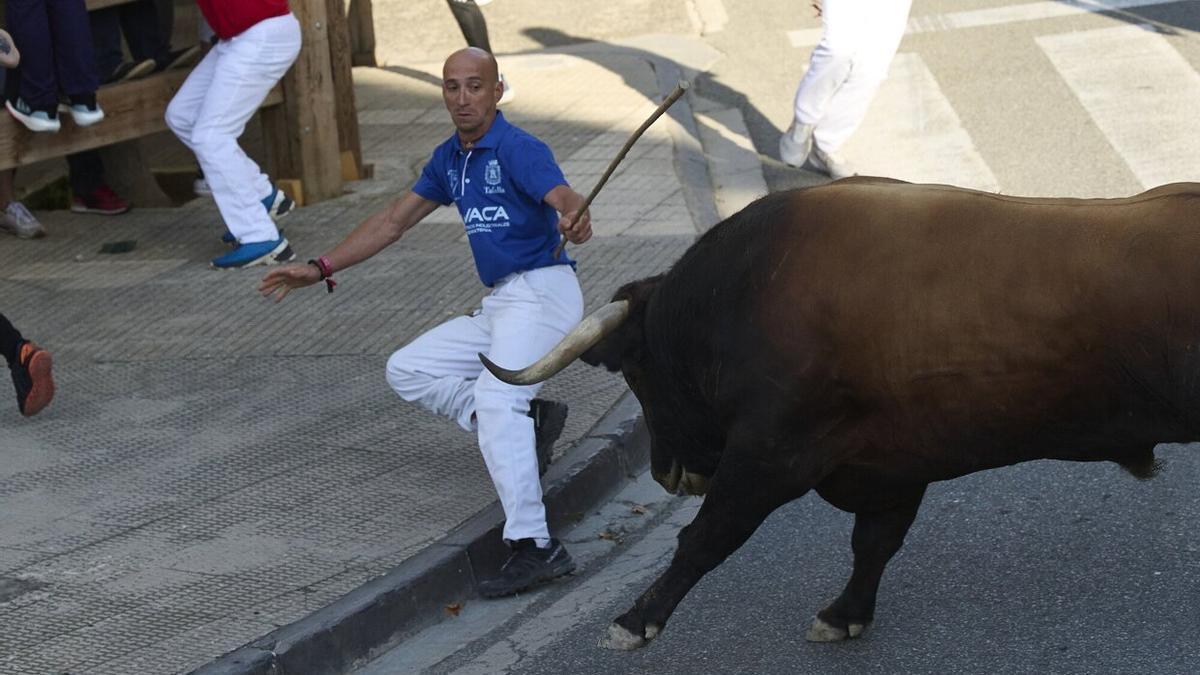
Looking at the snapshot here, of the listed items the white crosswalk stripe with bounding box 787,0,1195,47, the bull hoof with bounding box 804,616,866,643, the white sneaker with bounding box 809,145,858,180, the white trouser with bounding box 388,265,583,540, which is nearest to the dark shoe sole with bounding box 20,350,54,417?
the white trouser with bounding box 388,265,583,540

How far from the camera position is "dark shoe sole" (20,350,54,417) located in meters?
6.75

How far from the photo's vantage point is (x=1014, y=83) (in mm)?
11094

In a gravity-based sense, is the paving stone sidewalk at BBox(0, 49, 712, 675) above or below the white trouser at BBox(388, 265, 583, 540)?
below

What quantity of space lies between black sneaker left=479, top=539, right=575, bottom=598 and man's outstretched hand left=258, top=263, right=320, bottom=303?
1.10 meters

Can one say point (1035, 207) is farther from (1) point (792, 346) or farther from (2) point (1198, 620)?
(2) point (1198, 620)

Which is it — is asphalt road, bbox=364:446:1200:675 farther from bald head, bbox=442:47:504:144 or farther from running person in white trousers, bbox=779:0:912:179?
running person in white trousers, bbox=779:0:912:179

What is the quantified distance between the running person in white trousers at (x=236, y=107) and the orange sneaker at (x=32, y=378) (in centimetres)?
189

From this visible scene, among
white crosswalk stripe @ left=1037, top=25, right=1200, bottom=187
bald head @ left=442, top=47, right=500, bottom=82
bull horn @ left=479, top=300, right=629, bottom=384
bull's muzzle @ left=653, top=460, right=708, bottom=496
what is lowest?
white crosswalk stripe @ left=1037, top=25, right=1200, bottom=187

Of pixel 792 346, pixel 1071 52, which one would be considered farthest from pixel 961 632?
pixel 1071 52

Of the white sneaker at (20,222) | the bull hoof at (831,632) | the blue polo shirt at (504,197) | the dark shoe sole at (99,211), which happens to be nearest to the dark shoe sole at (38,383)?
the blue polo shirt at (504,197)

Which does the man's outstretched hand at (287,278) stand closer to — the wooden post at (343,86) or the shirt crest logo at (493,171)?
the shirt crest logo at (493,171)

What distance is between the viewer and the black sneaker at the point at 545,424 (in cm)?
591

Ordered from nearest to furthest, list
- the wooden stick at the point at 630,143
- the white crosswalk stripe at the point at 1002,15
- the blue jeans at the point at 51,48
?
the wooden stick at the point at 630,143, the blue jeans at the point at 51,48, the white crosswalk stripe at the point at 1002,15

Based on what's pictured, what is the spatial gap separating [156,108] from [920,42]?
5.72 metres
